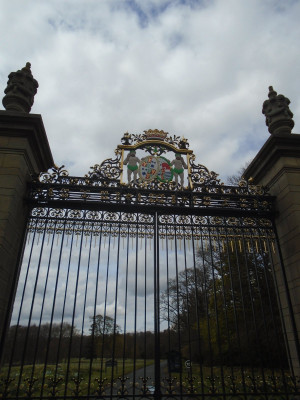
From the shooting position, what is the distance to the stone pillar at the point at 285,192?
18.5 feet

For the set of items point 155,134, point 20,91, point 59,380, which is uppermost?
point 20,91

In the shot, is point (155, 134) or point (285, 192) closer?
point (285, 192)

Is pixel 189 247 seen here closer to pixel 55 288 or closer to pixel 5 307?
pixel 55 288

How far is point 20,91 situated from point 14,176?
6.92 ft

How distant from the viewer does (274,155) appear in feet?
21.1

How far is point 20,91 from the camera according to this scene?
6.36m

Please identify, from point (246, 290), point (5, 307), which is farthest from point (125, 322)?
point (246, 290)

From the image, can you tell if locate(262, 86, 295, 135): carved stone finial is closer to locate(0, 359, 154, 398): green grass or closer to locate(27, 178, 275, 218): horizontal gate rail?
locate(27, 178, 275, 218): horizontal gate rail

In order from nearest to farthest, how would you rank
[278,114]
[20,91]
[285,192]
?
[285,192]
[20,91]
[278,114]

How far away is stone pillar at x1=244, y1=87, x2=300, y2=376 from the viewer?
5.65 metres

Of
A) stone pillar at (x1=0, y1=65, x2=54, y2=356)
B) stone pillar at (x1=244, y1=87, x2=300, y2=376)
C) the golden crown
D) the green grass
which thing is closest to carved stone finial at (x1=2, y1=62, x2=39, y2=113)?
stone pillar at (x1=0, y1=65, x2=54, y2=356)

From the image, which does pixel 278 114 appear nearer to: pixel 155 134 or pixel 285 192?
pixel 285 192

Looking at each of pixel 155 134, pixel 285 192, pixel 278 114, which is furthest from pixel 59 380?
pixel 278 114

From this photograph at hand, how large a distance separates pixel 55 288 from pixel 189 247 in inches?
111
